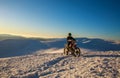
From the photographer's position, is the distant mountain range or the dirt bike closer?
the dirt bike

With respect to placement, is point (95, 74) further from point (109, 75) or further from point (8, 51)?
point (8, 51)

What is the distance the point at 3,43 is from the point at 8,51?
368 inches

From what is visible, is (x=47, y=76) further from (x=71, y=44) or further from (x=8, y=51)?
(x=8, y=51)

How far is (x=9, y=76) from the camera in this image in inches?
444

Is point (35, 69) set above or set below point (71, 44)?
below

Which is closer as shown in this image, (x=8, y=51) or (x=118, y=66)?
(x=118, y=66)

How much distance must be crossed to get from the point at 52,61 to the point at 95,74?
5691 millimetres

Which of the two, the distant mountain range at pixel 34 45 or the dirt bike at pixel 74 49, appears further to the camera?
the distant mountain range at pixel 34 45

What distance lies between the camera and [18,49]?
318ft

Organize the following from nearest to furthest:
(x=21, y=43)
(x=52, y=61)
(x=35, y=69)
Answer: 1. (x=35, y=69)
2. (x=52, y=61)
3. (x=21, y=43)

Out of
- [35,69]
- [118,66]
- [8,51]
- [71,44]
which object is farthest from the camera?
[8,51]

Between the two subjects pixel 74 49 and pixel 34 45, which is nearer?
pixel 74 49

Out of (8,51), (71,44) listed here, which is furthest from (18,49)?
(71,44)

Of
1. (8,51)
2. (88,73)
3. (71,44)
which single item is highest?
(71,44)
